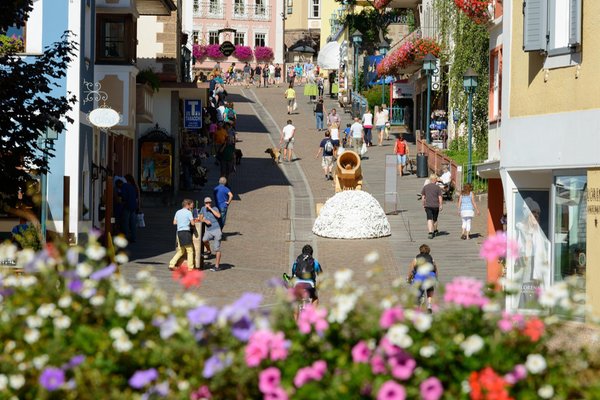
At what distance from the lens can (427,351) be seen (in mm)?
6383

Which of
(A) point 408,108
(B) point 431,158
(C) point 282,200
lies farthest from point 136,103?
(A) point 408,108

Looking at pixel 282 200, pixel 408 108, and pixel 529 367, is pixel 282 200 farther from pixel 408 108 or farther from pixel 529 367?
pixel 529 367

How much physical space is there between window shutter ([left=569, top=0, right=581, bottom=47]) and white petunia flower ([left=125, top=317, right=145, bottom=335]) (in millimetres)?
10974

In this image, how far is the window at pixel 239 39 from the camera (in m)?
106

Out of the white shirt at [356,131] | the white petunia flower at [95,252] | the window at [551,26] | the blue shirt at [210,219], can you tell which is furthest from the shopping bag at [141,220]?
the white petunia flower at [95,252]

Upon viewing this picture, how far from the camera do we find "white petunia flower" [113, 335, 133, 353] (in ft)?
21.7

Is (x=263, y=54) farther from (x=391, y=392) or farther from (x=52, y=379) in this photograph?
(x=391, y=392)

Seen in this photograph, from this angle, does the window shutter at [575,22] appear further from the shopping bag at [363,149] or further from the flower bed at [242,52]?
the flower bed at [242,52]

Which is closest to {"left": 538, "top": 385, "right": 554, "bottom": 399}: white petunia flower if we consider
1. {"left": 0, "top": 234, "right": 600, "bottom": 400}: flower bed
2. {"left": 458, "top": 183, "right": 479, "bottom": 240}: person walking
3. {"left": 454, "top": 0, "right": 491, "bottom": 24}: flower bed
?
{"left": 0, "top": 234, "right": 600, "bottom": 400}: flower bed

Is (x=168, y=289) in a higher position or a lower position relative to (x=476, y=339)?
lower

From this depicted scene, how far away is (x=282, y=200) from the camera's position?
38250mm

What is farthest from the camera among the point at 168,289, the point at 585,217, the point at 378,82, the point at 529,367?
the point at 378,82

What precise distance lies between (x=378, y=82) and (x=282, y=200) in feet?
96.7

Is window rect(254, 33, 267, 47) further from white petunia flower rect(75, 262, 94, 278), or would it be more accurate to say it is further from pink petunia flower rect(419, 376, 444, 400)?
pink petunia flower rect(419, 376, 444, 400)
